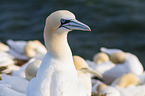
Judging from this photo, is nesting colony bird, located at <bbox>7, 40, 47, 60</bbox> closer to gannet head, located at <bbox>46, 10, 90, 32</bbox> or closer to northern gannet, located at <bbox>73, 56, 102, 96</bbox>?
northern gannet, located at <bbox>73, 56, 102, 96</bbox>

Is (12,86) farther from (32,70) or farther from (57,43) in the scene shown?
(57,43)

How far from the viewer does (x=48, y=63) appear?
2.86 metres

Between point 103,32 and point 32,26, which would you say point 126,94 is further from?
point 32,26

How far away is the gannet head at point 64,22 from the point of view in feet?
8.42

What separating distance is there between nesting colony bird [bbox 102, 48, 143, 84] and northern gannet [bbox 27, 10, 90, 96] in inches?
104

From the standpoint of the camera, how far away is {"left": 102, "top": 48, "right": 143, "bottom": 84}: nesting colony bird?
5.50 metres

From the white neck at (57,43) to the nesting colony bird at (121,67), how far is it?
2775mm

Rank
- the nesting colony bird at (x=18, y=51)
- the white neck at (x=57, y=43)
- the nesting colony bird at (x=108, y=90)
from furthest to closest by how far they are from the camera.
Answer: the nesting colony bird at (x=18, y=51), the nesting colony bird at (x=108, y=90), the white neck at (x=57, y=43)

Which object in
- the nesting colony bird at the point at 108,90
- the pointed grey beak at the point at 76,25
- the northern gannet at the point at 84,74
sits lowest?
the nesting colony bird at the point at 108,90

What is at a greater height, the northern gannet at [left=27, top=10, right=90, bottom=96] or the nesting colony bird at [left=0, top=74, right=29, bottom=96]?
the northern gannet at [left=27, top=10, right=90, bottom=96]

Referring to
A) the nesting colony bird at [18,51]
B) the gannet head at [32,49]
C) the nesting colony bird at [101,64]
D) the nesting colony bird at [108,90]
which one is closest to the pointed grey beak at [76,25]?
the nesting colony bird at [108,90]

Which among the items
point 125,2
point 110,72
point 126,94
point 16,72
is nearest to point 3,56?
point 16,72

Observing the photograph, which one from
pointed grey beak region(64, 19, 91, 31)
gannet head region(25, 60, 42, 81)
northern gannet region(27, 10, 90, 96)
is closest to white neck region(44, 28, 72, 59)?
northern gannet region(27, 10, 90, 96)

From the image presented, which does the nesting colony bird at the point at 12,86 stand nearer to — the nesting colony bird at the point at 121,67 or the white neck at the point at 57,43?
the white neck at the point at 57,43
